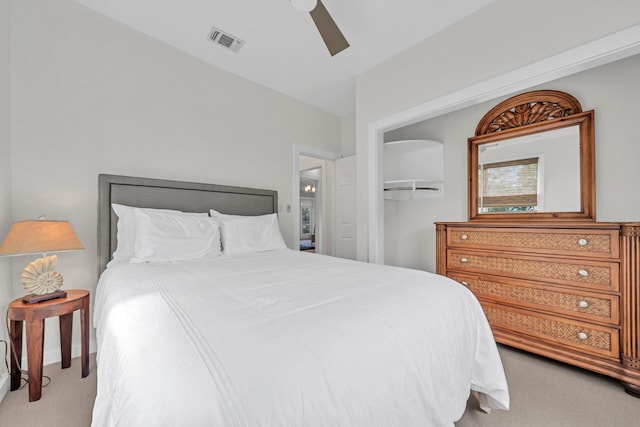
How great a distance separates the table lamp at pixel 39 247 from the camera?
159 cm

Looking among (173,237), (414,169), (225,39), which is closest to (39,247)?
(173,237)

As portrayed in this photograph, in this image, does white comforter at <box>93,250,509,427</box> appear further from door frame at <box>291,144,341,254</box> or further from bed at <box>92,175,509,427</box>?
door frame at <box>291,144,341,254</box>

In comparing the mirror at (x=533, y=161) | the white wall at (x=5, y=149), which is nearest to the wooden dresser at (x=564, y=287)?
the mirror at (x=533, y=161)

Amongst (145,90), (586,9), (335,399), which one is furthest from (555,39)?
(145,90)

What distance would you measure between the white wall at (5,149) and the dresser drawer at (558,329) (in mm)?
3648

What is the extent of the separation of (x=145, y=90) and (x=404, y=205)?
130 inches

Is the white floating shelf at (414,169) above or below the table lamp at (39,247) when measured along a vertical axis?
above

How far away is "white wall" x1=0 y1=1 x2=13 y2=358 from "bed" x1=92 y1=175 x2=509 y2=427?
0.87m

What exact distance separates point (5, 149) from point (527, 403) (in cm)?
376

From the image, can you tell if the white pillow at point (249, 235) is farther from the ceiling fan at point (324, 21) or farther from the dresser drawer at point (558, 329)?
the dresser drawer at point (558, 329)

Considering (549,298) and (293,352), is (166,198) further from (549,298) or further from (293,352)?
(549,298)

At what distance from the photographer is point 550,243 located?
2014 millimetres

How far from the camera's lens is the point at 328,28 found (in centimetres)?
204

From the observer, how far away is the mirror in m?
2.32
